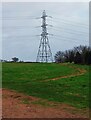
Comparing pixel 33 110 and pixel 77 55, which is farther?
pixel 77 55

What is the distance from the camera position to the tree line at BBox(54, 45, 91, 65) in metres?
69.4

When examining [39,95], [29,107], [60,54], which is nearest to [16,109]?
[29,107]

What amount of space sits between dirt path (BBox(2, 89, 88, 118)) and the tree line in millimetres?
53651

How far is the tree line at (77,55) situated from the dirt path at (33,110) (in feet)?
Answer: 176

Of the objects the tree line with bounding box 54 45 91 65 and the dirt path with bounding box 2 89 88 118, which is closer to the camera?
the dirt path with bounding box 2 89 88 118

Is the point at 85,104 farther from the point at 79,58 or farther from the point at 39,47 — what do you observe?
the point at 79,58

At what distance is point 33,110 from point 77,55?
62.4 m

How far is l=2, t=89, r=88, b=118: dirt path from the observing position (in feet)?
36.0

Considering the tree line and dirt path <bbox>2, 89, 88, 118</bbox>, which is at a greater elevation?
the tree line

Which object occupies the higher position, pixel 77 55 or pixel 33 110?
pixel 77 55

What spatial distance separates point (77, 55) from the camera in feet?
242

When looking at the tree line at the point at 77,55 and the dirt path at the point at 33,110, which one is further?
the tree line at the point at 77,55

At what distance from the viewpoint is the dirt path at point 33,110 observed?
36.0 ft

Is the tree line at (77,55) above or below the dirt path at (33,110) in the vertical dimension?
above
